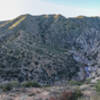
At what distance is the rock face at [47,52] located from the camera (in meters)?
31.8

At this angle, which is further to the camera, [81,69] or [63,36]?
[63,36]

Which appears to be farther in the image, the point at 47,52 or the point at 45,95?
the point at 47,52

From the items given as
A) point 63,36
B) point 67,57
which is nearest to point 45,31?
point 63,36

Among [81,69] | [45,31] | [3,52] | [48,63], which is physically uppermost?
[45,31]

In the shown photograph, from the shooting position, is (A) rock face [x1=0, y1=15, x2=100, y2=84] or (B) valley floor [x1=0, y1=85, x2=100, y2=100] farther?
(A) rock face [x1=0, y1=15, x2=100, y2=84]

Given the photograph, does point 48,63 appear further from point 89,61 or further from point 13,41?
point 89,61

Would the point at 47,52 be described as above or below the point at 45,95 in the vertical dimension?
below

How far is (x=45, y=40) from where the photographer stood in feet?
167

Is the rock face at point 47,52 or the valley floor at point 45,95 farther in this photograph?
the rock face at point 47,52

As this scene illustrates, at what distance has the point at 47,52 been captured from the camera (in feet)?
132

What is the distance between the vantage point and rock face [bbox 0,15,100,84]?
104 ft

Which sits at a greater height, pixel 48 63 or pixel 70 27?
pixel 70 27

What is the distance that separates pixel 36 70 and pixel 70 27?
115ft

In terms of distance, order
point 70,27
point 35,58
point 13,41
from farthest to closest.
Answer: point 70,27, point 13,41, point 35,58
